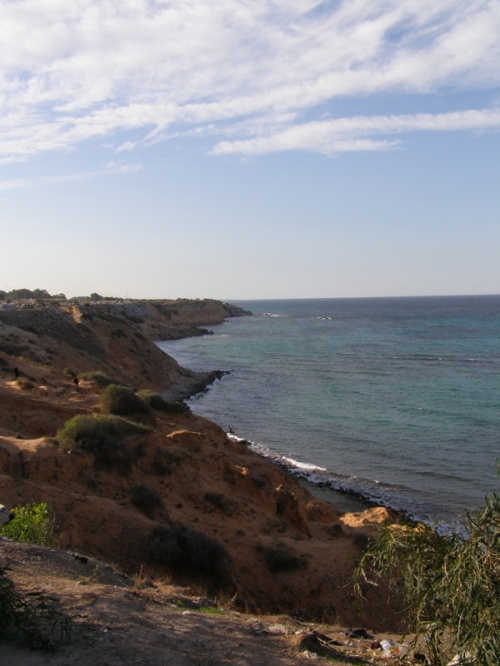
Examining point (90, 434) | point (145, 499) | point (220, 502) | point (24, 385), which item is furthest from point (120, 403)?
point (145, 499)

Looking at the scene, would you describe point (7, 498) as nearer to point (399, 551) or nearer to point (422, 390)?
point (399, 551)

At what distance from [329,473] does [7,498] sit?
1672 centimetres

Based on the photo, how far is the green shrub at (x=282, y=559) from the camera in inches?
615

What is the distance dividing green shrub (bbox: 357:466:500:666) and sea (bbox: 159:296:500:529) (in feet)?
1.37

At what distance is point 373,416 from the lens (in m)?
37.7

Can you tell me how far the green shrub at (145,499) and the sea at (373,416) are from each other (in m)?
8.35

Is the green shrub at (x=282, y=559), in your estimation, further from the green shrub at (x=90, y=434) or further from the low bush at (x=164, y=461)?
the green shrub at (x=90, y=434)

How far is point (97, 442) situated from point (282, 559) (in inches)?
286

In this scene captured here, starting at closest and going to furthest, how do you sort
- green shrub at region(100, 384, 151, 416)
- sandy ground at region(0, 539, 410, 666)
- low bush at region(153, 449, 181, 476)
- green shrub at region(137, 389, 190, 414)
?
sandy ground at region(0, 539, 410, 666), low bush at region(153, 449, 181, 476), green shrub at region(100, 384, 151, 416), green shrub at region(137, 389, 190, 414)

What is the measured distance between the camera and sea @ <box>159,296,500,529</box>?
2494 cm

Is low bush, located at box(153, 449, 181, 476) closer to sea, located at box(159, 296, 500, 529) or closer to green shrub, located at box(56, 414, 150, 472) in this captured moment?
green shrub, located at box(56, 414, 150, 472)

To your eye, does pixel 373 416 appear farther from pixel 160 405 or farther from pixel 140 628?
pixel 140 628

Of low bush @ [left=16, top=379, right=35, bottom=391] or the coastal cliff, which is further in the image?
low bush @ [left=16, top=379, right=35, bottom=391]

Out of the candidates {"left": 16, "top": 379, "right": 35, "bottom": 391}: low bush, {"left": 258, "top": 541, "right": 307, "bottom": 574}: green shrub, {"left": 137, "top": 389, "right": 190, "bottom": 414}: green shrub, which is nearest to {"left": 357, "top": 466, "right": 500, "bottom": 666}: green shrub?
{"left": 258, "top": 541, "right": 307, "bottom": 574}: green shrub
